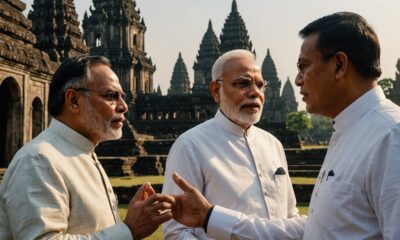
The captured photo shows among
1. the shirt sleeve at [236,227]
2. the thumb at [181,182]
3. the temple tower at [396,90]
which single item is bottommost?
the shirt sleeve at [236,227]

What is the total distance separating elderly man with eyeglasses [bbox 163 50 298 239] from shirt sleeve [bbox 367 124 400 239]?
1.43 meters

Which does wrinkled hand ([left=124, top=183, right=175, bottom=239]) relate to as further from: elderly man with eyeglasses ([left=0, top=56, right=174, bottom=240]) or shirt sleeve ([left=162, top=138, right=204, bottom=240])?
shirt sleeve ([left=162, top=138, right=204, bottom=240])

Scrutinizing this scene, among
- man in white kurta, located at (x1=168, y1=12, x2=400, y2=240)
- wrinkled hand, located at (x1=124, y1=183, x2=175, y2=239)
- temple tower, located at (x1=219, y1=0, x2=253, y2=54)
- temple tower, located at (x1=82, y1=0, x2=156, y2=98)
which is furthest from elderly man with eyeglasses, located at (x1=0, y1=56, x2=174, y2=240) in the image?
temple tower, located at (x1=219, y1=0, x2=253, y2=54)

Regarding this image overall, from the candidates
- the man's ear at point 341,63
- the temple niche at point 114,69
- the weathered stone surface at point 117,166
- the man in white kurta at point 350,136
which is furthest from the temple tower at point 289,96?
the man's ear at point 341,63

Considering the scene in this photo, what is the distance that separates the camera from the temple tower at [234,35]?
52.7 meters

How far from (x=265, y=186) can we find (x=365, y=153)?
146 centimetres

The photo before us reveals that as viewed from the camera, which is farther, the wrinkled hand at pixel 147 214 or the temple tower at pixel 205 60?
the temple tower at pixel 205 60

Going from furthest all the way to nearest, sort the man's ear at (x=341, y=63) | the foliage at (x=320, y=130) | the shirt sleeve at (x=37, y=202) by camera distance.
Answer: the foliage at (x=320, y=130) < the shirt sleeve at (x=37, y=202) < the man's ear at (x=341, y=63)

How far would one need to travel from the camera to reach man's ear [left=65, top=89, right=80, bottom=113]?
8.88 feet

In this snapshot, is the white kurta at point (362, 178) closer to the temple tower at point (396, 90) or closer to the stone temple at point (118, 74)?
the stone temple at point (118, 74)

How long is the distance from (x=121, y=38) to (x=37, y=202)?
43177 mm

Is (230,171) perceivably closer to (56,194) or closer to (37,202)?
(56,194)

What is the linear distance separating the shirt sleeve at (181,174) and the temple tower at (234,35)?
49.3 metres

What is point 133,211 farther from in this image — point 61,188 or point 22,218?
point 22,218
